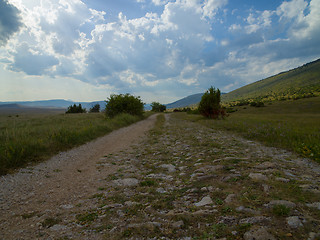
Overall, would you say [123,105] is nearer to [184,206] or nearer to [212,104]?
[212,104]

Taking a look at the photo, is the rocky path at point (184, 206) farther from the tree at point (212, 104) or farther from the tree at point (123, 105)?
the tree at point (123, 105)

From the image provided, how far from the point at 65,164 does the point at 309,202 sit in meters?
8.70

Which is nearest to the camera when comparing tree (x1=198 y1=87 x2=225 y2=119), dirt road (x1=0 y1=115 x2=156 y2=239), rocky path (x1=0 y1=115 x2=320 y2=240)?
rocky path (x1=0 y1=115 x2=320 y2=240)

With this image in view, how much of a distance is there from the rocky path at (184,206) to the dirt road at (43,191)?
3 centimetres

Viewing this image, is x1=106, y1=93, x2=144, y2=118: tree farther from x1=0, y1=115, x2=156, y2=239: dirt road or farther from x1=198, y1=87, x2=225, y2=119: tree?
x1=0, y1=115, x2=156, y2=239: dirt road

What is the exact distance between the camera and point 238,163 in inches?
226

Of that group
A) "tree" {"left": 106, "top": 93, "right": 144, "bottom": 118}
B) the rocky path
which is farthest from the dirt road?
"tree" {"left": 106, "top": 93, "right": 144, "bottom": 118}

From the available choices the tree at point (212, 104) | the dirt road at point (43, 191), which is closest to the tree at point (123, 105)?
the tree at point (212, 104)

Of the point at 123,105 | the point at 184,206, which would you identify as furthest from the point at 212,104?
the point at 184,206

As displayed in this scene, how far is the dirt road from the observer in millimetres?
3325

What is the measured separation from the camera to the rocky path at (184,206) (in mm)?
2658

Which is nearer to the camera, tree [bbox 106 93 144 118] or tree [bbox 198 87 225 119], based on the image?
tree [bbox 198 87 225 119]

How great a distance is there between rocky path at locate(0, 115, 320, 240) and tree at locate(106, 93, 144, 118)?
96.7ft

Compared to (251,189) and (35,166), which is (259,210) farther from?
(35,166)
